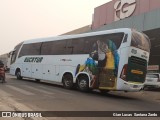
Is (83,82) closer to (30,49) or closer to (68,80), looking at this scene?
(68,80)

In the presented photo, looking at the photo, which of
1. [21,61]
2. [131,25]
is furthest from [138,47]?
[131,25]

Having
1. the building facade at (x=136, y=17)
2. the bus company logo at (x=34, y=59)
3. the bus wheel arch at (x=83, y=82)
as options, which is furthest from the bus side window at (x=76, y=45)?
the building facade at (x=136, y=17)

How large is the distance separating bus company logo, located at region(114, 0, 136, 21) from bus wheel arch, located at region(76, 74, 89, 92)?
21165 mm

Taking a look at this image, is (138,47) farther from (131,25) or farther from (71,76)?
(131,25)

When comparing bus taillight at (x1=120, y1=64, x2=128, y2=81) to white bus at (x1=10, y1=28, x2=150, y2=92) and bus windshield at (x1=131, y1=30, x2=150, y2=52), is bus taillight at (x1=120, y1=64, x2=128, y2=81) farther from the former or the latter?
bus windshield at (x1=131, y1=30, x2=150, y2=52)

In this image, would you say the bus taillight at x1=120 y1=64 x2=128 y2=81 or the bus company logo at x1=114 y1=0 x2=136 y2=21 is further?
the bus company logo at x1=114 y1=0 x2=136 y2=21

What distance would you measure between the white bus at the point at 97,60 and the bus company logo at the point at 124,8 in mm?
17913

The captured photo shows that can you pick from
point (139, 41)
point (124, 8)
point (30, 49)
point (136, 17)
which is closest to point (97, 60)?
point (139, 41)

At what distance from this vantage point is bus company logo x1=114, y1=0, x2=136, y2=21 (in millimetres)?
39375

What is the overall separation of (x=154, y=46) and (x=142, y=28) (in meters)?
2.64

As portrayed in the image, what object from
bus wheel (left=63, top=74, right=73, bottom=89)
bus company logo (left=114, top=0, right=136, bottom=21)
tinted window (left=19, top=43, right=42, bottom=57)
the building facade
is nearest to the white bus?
bus wheel (left=63, top=74, right=73, bottom=89)

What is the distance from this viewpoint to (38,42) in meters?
24.6

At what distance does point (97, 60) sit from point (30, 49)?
860 cm

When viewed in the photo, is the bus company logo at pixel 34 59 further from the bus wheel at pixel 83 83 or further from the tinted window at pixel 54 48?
the bus wheel at pixel 83 83
